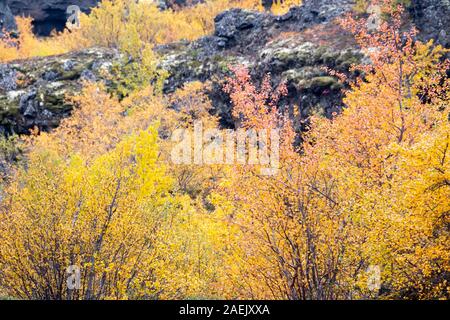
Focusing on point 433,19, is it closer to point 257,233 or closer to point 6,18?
point 257,233

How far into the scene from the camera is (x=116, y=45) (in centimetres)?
6225

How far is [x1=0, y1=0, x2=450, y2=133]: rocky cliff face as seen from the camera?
132 ft

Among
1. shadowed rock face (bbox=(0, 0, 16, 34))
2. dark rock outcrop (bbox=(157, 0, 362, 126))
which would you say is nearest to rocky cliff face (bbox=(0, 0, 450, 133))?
dark rock outcrop (bbox=(157, 0, 362, 126))

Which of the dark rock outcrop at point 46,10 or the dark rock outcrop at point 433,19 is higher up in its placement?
the dark rock outcrop at point 46,10

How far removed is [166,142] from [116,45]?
3411 cm

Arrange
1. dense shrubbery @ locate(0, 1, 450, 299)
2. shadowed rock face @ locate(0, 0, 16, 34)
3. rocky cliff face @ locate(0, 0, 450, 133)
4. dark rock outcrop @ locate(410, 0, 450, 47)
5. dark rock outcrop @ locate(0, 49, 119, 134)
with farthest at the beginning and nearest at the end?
shadowed rock face @ locate(0, 0, 16, 34)
dark rock outcrop @ locate(0, 49, 119, 134)
rocky cliff face @ locate(0, 0, 450, 133)
dark rock outcrop @ locate(410, 0, 450, 47)
dense shrubbery @ locate(0, 1, 450, 299)

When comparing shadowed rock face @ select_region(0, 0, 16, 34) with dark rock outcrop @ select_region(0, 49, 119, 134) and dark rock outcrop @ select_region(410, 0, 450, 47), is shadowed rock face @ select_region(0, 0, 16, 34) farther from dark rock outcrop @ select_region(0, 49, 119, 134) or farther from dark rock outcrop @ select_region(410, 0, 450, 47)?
dark rock outcrop @ select_region(410, 0, 450, 47)

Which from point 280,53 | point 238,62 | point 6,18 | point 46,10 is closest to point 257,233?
point 280,53

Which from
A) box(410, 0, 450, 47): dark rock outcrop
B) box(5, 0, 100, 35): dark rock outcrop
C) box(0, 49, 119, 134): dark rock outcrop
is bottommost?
box(0, 49, 119, 134): dark rock outcrop

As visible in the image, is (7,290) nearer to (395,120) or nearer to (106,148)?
(395,120)

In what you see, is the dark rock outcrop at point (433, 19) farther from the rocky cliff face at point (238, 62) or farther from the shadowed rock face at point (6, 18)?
the shadowed rock face at point (6, 18)

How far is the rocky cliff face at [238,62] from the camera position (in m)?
40.3

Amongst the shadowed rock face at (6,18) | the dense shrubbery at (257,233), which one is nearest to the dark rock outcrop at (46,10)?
the shadowed rock face at (6,18)

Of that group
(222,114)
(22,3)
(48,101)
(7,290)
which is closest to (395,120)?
(7,290)
